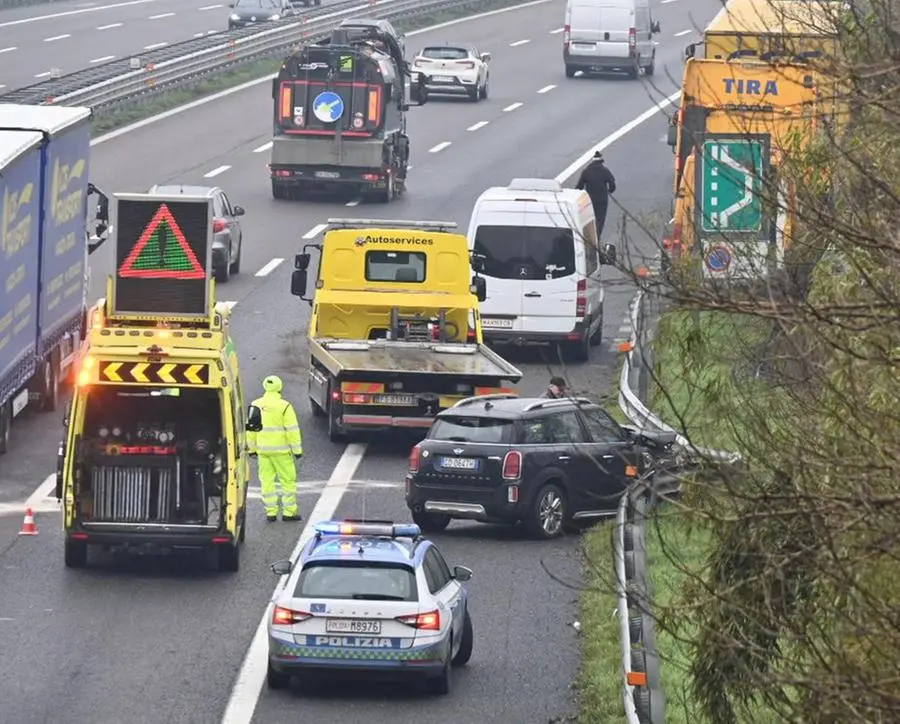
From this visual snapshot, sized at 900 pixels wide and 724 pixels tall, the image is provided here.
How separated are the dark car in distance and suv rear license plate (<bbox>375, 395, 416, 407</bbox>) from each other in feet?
10.2

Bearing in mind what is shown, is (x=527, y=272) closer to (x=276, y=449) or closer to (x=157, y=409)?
(x=276, y=449)

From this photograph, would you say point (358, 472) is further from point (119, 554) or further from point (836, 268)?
point (836, 268)

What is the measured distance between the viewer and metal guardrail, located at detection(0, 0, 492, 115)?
5056cm

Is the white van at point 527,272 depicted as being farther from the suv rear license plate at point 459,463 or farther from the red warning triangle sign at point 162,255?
the red warning triangle sign at point 162,255

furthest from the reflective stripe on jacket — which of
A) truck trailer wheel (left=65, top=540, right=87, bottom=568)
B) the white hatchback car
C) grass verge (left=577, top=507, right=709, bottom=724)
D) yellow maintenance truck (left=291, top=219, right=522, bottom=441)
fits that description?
the white hatchback car

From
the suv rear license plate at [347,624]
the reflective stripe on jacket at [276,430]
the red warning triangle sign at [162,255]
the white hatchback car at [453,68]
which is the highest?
the red warning triangle sign at [162,255]

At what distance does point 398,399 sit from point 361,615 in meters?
9.82

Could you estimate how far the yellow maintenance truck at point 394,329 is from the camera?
26516 millimetres

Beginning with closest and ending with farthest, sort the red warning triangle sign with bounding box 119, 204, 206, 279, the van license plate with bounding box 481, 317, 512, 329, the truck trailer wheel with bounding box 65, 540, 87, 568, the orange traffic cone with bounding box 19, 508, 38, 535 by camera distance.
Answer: the truck trailer wheel with bounding box 65, 540, 87, 568 < the red warning triangle sign with bounding box 119, 204, 206, 279 < the orange traffic cone with bounding box 19, 508, 38, 535 < the van license plate with bounding box 481, 317, 512, 329

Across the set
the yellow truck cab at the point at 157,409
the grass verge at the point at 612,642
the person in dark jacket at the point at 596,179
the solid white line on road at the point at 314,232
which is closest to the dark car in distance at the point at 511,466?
the grass verge at the point at 612,642

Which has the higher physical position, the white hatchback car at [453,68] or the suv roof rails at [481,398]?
the suv roof rails at [481,398]

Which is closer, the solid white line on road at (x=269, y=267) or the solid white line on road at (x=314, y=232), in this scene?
the solid white line on road at (x=269, y=267)

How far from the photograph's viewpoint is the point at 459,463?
902 inches

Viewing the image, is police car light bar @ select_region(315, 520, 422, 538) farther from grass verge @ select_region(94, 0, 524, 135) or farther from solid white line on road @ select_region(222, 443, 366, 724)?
grass verge @ select_region(94, 0, 524, 135)
